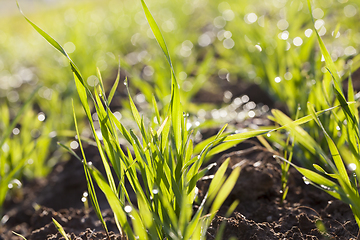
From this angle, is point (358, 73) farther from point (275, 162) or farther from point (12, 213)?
point (12, 213)

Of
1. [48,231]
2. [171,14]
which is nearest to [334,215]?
[48,231]

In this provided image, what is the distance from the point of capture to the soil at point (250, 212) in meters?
0.75

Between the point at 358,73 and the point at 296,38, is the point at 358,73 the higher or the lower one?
the lower one

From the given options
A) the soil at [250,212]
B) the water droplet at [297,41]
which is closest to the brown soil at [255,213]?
the soil at [250,212]

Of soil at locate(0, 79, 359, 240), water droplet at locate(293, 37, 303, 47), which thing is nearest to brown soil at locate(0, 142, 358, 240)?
Answer: soil at locate(0, 79, 359, 240)

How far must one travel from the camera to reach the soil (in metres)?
0.75

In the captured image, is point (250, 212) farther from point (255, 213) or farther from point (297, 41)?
point (297, 41)

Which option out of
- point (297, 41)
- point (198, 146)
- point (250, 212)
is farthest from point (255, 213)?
point (297, 41)

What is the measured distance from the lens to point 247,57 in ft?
6.17

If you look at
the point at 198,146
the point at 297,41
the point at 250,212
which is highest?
the point at 297,41

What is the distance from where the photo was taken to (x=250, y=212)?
2.90ft

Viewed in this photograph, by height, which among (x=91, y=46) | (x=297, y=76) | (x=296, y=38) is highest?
(x=91, y=46)

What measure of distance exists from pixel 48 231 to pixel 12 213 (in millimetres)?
417

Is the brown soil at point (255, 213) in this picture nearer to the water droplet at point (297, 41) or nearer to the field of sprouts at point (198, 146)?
the field of sprouts at point (198, 146)
